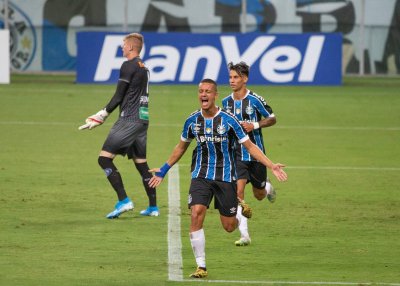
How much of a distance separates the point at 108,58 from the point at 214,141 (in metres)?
24.7

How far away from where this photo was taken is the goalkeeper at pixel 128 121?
47.1ft

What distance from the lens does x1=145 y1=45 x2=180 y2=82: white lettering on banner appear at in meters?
35.9

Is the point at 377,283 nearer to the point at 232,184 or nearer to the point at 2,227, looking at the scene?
the point at 232,184

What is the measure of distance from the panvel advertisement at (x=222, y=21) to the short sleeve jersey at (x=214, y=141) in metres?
31.7

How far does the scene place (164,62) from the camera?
118 feet

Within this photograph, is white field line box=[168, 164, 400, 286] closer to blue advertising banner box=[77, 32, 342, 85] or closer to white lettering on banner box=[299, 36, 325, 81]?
blue advertising banner box=[77, 32, 342, 85]

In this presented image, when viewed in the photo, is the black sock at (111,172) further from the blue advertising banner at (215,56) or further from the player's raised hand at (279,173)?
the blue advertising banner at (215,56)

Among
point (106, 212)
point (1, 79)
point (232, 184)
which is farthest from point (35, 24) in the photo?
point (232, 184)

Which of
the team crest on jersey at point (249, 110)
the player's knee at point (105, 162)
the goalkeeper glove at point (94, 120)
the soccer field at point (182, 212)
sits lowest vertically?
the soccer field at point (182, 212)

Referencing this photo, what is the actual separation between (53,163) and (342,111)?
12.0 m

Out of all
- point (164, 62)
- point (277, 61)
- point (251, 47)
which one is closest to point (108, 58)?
point (164, 62)

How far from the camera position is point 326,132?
2541 cm

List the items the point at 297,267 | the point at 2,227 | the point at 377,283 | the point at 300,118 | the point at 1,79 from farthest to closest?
the point at 1,79 < the point at 300,118 < the point at 2,227 < the point at 297,267 < the point at 377,283

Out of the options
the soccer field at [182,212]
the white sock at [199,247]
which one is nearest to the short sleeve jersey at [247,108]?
the soccer field at [182,212]
